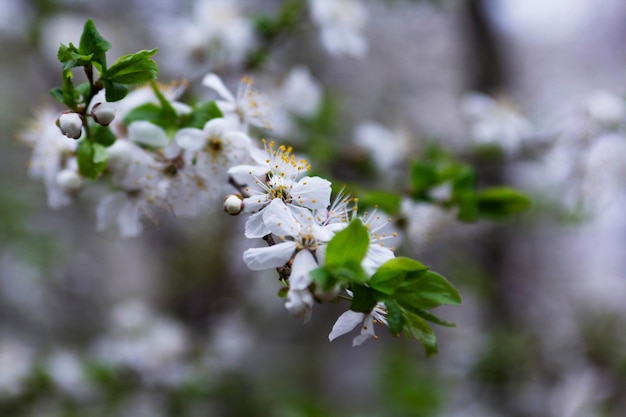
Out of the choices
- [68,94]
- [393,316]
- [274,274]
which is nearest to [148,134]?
[68,94]

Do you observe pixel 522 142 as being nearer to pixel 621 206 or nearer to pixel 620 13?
pixel 621 206

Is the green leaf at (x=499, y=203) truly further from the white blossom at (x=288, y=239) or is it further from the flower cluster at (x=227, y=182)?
the white blossom at (x=288, y=239)

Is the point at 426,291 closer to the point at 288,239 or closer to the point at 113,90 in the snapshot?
the point at 288,239

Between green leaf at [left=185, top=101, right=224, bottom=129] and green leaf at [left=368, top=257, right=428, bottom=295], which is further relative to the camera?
green leaf at [left=185, top=101, right=224, bottom=129]

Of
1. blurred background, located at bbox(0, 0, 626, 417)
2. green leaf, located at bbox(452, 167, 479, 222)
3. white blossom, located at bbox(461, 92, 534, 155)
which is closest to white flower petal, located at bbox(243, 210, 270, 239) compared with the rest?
blurred background, located at bbox(0, 0, 626, 417)

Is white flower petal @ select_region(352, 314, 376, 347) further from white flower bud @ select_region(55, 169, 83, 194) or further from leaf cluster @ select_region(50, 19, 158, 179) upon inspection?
white flower bud @ select_region(55, 169, 83, 194)

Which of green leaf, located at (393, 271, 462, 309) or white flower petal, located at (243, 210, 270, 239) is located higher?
white flower petal, located at (243, 210, 270, 239)

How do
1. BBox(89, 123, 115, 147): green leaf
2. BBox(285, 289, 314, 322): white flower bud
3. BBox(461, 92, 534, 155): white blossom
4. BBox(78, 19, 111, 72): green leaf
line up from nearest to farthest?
BBox(285, 289, 314, 322): white flower bud
BBox(78, 19, 111, 72): green leaf
BBox(89, 123, 115, 147): green leaf
BBox(461, 92, 534, 155): white blossom

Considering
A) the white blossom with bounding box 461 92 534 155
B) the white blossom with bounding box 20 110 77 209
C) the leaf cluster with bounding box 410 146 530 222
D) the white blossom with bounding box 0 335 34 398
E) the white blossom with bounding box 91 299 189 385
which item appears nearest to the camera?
the white blossom with bounding box 20 110 77 209
